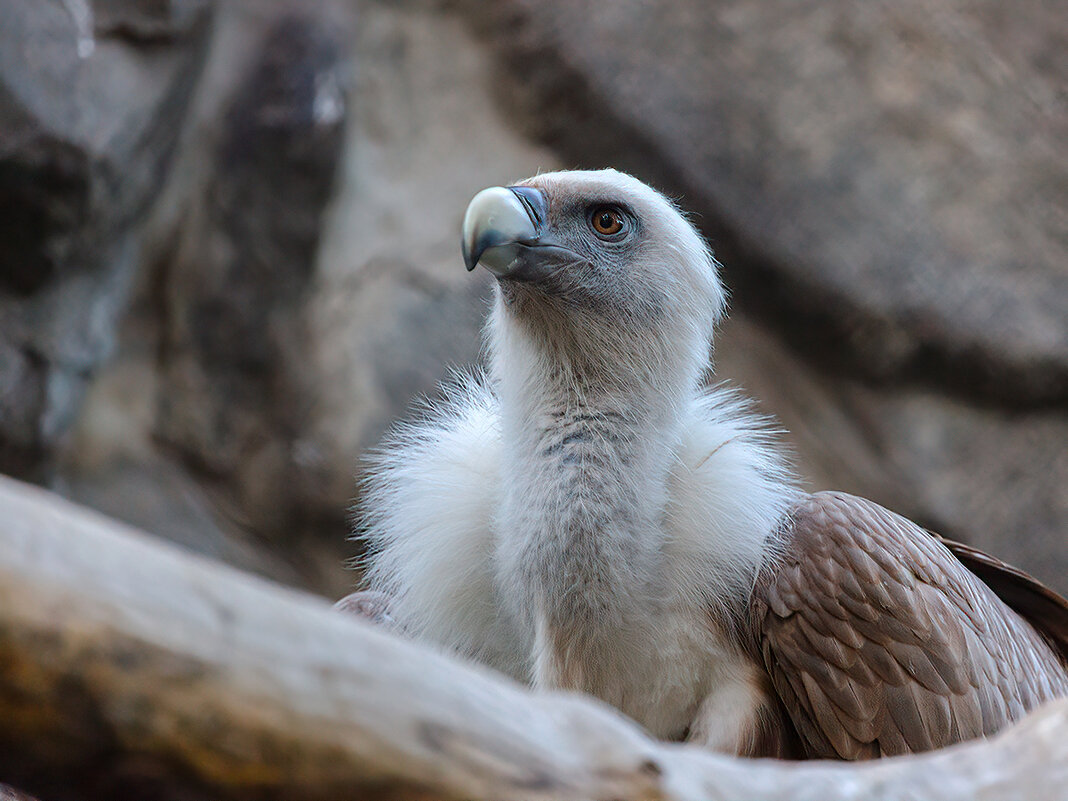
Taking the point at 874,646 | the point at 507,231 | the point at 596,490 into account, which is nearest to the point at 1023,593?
the point at 874,646

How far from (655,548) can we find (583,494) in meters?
0.22

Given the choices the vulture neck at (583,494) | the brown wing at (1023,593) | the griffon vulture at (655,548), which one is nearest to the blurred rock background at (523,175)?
the brown wing at (1023,593)

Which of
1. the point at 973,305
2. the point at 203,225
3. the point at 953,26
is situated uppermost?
the point at 953,26

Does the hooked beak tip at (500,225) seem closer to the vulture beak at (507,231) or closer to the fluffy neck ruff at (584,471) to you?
the vulture beak at (507,231)

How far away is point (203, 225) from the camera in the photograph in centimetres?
624

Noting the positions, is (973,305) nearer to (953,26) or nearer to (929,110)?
(929,110)

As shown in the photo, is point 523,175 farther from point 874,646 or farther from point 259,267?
point 874,646

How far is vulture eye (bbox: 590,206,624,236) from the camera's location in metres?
3.29

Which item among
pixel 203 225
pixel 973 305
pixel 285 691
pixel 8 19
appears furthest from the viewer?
pixel 203 225

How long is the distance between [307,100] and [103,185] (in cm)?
A: 129

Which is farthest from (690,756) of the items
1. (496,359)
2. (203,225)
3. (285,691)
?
(203,225)

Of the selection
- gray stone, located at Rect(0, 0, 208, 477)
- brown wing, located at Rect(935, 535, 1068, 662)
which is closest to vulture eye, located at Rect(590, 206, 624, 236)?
brown wing, located at Rect(935, 535, 1068, 662)

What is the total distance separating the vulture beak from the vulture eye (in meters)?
0.15

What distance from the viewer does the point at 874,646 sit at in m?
2.80
